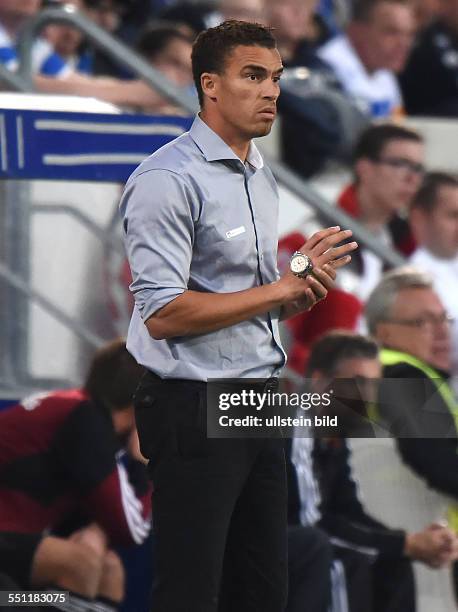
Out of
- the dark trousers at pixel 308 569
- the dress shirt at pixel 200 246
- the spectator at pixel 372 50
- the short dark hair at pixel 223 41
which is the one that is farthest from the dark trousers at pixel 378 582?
the spectator at pixel 372 50

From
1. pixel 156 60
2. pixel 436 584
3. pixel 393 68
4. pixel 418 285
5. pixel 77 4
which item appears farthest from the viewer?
pixel 393 68

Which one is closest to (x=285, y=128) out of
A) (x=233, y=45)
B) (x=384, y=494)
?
(x=384, y=494)

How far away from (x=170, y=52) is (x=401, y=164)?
1.20m

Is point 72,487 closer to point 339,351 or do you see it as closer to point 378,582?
point 339,351

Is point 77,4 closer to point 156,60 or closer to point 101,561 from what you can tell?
point 156,60

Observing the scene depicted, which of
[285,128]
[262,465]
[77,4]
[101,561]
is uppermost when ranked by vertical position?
[77,4]

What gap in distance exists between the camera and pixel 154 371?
2936mm

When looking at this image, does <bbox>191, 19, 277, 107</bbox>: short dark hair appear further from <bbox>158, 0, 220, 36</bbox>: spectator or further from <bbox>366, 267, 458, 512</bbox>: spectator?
<bbox>158, 0, 220, 36</bbox>: spectator

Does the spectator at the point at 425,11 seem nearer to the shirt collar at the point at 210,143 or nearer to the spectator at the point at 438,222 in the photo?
the spectator at the point at 438,222

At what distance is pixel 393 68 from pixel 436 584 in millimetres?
3865

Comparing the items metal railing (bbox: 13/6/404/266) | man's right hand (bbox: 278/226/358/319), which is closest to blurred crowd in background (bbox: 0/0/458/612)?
metal railing (bbox: 13/6/404/266)

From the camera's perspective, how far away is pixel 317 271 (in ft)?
9.32

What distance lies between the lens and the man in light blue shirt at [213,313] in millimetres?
2852

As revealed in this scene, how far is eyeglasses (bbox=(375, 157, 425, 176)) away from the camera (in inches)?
245
